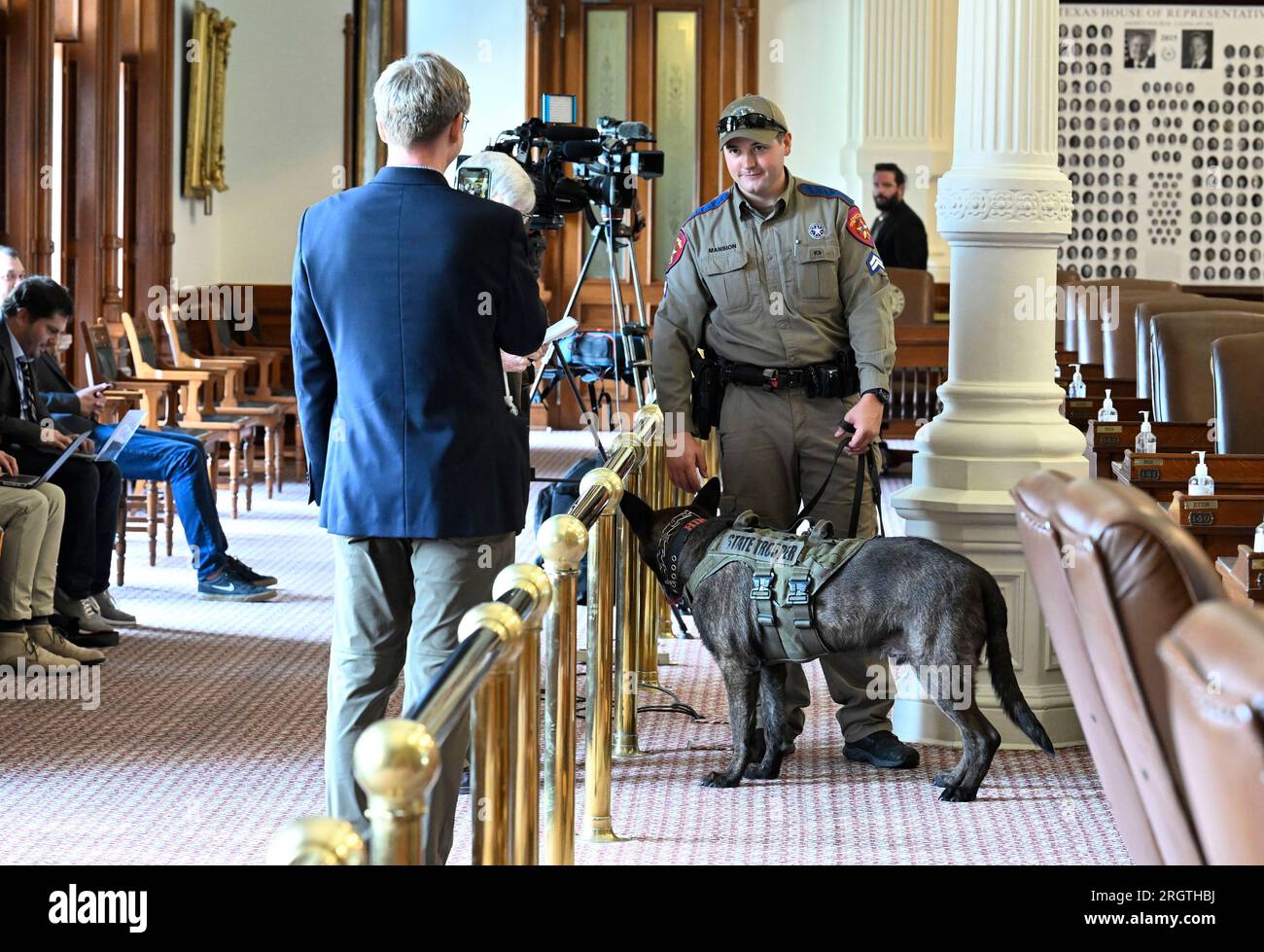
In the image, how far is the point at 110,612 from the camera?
19.6 feet

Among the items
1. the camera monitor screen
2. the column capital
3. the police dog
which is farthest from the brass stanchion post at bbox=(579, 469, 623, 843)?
the camera monitor screen

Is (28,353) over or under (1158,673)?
over

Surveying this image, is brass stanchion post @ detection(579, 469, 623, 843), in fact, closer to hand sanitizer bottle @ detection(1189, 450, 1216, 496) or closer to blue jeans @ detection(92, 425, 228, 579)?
hand sanitizer bottle @ detection(1189, 450, 1216, 496)

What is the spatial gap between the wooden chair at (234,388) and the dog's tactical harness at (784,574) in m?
5.35

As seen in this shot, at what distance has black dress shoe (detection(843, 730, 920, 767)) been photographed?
412 centimetres

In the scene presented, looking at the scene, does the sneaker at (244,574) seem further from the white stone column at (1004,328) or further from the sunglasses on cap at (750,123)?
the sunglasses on cap at (750,123)

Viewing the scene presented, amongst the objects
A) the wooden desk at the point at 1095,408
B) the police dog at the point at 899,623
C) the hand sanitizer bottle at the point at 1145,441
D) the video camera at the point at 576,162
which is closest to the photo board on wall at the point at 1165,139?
the wooden desk at the point at 1095,408

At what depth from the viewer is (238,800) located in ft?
12.7

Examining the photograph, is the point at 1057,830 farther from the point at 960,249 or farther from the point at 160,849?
the point at 160,849

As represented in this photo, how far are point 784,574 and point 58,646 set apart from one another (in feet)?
8.47

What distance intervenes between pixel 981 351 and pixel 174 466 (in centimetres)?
337
